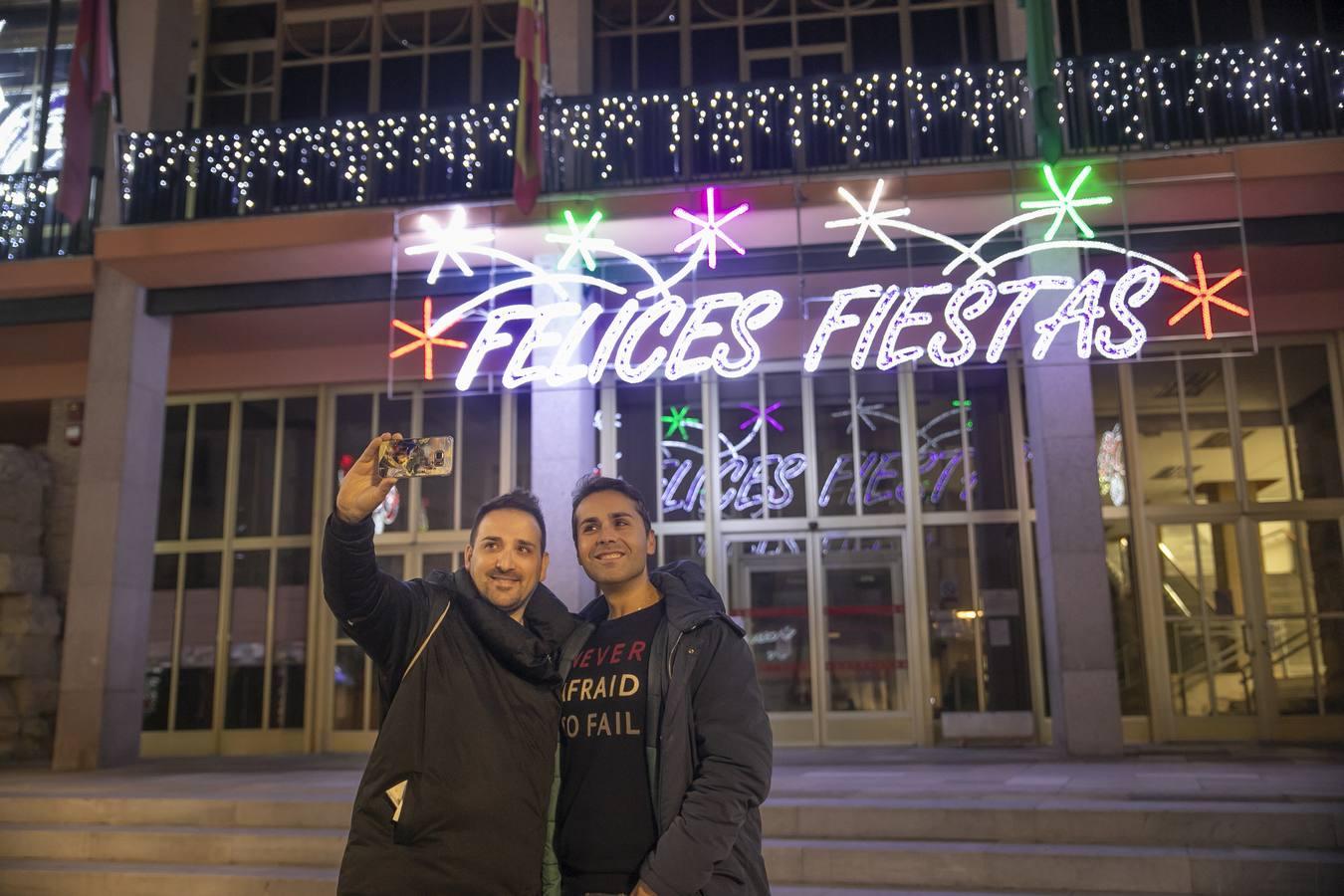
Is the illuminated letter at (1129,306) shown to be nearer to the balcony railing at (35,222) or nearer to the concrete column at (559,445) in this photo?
the concrete column at (559,445)

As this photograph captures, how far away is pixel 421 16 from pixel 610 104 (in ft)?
13.5

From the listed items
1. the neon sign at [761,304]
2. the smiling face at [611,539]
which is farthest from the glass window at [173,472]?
the smiling face at [611,539]

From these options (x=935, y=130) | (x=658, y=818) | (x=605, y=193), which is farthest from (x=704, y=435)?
(x=658, y=818)

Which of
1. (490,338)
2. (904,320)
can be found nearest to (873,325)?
(904,320)

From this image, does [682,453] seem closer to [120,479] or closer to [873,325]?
[873,325]

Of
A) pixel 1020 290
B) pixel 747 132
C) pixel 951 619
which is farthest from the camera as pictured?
pixel 951 619

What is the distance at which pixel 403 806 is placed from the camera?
8.90ft

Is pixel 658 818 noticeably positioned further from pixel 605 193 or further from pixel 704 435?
pixel 704 435

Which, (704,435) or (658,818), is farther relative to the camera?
(704,435)

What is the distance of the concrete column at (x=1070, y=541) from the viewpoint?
9.38 meters

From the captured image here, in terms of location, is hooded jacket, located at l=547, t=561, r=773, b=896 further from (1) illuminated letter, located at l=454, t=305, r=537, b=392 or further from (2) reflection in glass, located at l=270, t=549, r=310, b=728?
(2) reflection in glass, located at l=270, t=549, r=310, b=728

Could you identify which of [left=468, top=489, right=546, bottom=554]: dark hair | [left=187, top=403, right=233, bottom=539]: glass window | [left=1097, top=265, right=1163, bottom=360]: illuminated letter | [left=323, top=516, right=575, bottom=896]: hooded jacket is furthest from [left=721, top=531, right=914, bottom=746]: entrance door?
[left=323, top=516, right=575, bottom=896]: hooded jacket

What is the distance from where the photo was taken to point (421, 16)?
43.5ft

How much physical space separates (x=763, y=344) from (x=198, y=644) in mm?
7129
